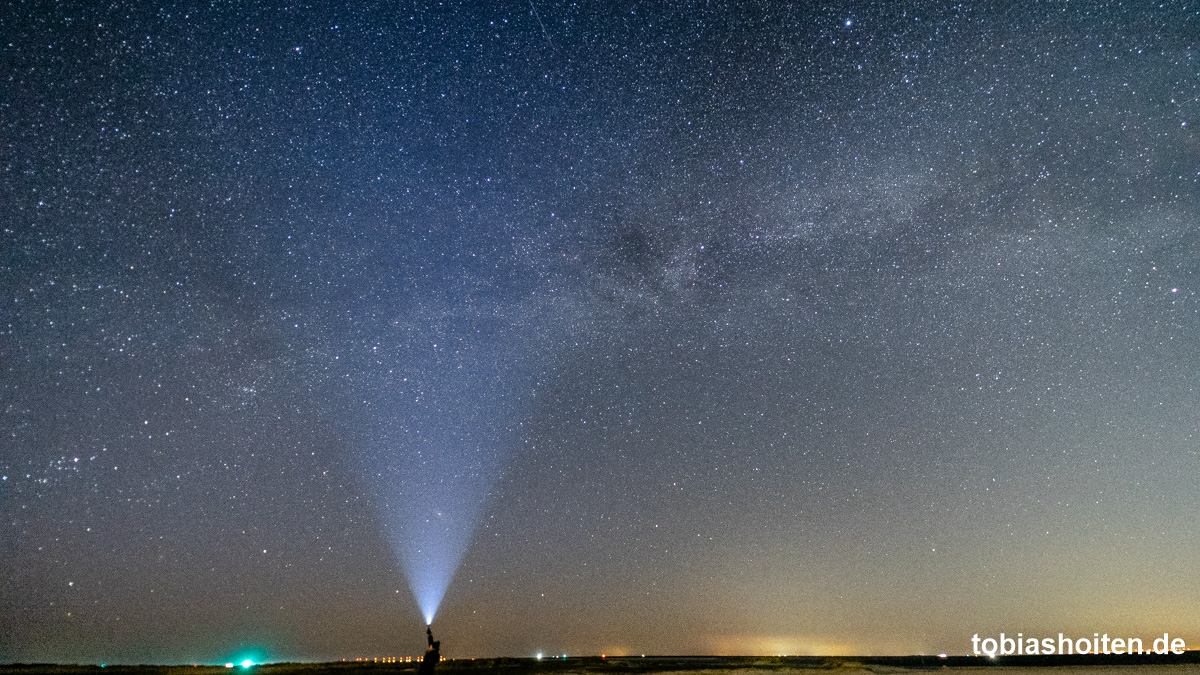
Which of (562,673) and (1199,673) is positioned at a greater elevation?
(1199,673)

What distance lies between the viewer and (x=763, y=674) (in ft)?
119

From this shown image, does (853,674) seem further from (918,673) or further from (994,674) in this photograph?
(994,674)

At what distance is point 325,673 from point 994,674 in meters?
57.0

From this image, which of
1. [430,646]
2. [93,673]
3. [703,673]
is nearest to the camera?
[430,646]

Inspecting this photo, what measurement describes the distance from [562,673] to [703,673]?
339 inches

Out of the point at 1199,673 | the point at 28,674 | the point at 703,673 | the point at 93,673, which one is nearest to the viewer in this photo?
the point at 1199,673

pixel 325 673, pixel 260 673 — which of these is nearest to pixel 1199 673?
pixel 325 673

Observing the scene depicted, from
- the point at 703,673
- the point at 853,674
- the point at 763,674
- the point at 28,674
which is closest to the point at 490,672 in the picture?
the point at 703,673

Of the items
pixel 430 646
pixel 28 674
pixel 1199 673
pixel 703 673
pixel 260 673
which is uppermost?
pixel 430 646

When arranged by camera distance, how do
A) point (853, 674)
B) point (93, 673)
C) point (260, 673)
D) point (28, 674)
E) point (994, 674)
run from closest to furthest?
point (853, 674), point (260, 673), point (93, 673), point (28, 674), point (994, 674)

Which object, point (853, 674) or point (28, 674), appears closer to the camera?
point (853, 674)

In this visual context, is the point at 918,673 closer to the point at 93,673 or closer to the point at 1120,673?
the point at 1120,673

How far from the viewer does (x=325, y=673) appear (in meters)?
45.3

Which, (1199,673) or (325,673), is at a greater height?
(1199,673)
